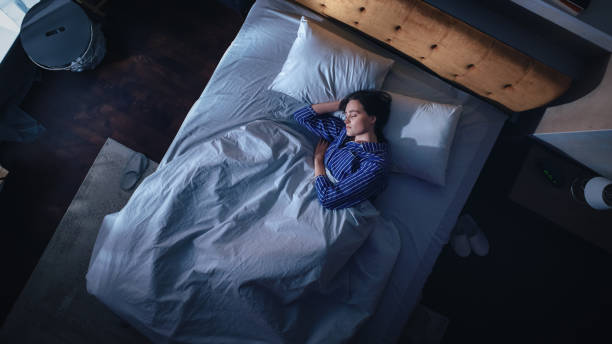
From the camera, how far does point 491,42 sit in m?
1.45

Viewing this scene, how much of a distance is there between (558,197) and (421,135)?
87cm

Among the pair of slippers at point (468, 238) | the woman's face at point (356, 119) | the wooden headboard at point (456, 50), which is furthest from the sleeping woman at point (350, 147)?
the pair of slippers at point (468, 238)

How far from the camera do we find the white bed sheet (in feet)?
4.73

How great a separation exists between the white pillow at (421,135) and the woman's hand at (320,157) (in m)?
0.38

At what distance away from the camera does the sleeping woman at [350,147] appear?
4.47 ft

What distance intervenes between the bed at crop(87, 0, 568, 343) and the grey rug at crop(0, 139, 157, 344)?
0.78 metres

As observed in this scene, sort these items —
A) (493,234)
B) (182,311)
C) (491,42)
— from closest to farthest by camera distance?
(182,311) < (491,42) < (493,234)

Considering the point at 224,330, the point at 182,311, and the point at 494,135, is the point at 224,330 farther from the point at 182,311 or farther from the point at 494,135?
the point at 494,135

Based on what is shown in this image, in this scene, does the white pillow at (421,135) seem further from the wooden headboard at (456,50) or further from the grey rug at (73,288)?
the grey rug at (73,288)

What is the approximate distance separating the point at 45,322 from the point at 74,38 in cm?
192

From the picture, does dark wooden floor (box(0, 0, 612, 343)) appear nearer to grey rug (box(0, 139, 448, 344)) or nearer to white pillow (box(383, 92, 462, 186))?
grey rug (box(0, 139, 448, 344))

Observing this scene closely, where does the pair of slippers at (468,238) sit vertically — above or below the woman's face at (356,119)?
below

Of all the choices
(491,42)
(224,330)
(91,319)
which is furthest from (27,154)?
(491,42)

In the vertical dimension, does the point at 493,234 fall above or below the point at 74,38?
below
